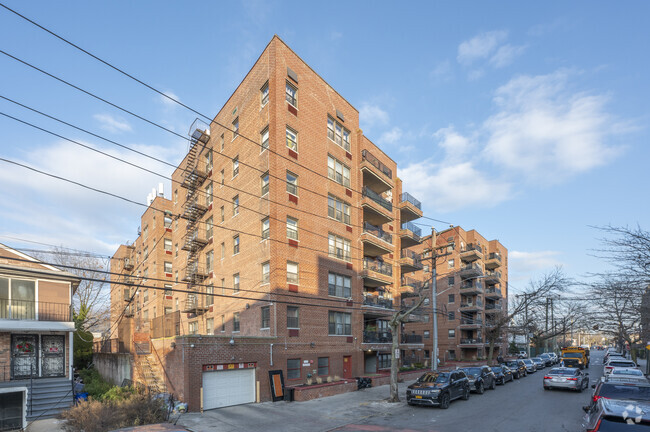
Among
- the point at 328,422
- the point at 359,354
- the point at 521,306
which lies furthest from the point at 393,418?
the point at 521,306

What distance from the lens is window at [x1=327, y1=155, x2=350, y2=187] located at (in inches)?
1133

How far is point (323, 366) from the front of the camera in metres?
25.2

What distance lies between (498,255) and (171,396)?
64.1 m

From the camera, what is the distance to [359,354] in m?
28.2

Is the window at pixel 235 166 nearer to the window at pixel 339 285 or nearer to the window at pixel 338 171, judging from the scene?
the window at pixel 338 171

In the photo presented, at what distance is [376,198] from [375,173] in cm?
206

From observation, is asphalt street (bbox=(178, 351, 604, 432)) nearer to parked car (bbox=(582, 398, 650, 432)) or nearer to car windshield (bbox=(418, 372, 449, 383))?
car windshield (bbox=(418, 372, 449, 383))

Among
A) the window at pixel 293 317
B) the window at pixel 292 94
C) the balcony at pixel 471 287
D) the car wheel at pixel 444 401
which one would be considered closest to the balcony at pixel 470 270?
the balcony at pixel 471 287

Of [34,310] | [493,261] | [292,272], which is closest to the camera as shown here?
[34,310]

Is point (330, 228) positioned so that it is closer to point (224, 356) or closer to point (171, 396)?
point (224, 356)

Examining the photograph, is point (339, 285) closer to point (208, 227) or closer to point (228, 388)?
point (228, 388)

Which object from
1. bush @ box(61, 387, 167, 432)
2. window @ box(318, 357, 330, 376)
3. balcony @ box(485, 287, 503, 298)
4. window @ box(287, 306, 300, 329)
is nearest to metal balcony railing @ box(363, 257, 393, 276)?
window @ box(318, 357, 330, 376)

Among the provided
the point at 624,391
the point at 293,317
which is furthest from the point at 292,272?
the point at 624,391

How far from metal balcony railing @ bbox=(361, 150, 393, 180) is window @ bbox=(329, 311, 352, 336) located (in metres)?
12.6
